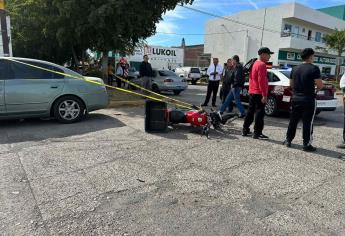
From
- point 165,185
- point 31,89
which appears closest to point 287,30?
point 31,89

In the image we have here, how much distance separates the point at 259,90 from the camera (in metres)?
6.29

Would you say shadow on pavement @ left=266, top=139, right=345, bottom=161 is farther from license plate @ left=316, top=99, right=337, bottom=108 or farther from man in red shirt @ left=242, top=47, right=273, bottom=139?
license plate @ left=316, top=99, right=337, bottom=108

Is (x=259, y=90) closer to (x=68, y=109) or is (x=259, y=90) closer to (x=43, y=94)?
(x=68, y=109)

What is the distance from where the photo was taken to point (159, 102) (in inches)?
268

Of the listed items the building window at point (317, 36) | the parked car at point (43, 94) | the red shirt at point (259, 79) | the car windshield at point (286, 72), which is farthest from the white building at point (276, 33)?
the parked car at point (43, 94)

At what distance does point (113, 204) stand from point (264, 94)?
3.89 meters

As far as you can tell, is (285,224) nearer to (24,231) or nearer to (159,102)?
(24,231)

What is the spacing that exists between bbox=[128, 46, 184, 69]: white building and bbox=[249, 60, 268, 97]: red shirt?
29.5 m

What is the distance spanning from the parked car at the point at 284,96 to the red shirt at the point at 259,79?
313 centimetres

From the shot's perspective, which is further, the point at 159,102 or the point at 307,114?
the point at 159,102

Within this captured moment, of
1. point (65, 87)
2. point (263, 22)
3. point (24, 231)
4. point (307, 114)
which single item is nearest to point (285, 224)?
point (24, 231)

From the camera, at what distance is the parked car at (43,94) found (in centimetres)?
686

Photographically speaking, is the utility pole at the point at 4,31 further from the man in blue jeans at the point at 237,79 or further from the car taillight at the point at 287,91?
the car taillight at the point at 287,91

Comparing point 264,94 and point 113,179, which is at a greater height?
point 264,94
